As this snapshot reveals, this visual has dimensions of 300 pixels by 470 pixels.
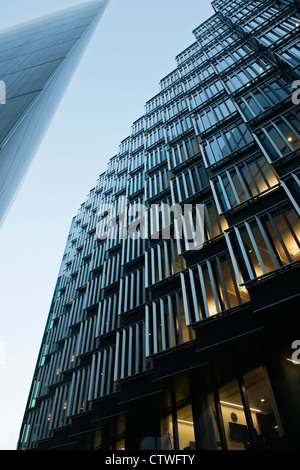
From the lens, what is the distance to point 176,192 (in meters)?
20.5

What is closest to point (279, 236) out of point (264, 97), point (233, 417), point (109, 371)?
point (233, 417)

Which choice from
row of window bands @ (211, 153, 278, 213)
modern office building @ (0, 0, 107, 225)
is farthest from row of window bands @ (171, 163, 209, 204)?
modern office building @ (0, 0, 107, 225)

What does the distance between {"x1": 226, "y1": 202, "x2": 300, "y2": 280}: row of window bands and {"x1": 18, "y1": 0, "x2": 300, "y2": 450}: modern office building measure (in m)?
0.05

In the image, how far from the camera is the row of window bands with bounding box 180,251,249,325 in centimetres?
1269

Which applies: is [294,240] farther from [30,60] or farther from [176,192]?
[30,60]

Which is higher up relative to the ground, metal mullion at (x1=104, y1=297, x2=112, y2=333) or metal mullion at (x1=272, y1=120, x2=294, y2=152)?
metal mullion at (x1=272, y1=120, x2=294, y2=152)

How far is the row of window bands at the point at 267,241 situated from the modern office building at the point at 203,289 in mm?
55

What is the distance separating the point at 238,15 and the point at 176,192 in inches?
845

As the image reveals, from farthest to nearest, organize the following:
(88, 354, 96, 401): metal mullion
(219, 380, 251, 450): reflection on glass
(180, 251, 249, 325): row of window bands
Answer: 1. (88, 354, 96, 401): metal mullion
2. (180, 251, 249, 325): row of window bands
3. (219, 380, 251, 450): reflection on glass

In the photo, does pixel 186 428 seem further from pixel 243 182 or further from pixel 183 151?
pixel 183 151

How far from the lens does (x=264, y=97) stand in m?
18.1

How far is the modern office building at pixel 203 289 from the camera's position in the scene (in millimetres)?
11305

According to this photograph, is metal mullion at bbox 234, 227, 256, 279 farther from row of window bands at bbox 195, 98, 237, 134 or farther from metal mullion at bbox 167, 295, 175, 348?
row of window bands at bbox 195, 98, 237, 134
